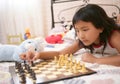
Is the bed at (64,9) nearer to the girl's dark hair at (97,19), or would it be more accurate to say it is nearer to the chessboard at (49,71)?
the girl's dark hair at (97,19)

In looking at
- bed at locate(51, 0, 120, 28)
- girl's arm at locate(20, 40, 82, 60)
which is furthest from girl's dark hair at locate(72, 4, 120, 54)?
bed at locate(51, 0, 120, 28)

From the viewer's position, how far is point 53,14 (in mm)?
3295

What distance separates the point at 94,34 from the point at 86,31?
79 millimetres

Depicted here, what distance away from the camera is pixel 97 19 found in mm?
1426

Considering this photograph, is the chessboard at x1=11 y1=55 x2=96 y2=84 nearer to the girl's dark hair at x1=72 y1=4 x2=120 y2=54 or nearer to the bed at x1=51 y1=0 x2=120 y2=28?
the girl's dark hair at x1=72 y1=4 x2=120 y2=54

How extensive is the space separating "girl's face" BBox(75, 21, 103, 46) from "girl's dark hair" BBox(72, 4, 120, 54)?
0.03 meters

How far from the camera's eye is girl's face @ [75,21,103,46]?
4.46 ft

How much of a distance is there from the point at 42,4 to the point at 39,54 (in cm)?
209

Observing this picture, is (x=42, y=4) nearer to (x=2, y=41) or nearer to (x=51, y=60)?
(x=2, y=41)

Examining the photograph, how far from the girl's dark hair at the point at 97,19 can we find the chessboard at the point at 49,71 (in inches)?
12.3

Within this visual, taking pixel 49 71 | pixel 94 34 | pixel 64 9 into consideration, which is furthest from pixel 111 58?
pixel 64 9

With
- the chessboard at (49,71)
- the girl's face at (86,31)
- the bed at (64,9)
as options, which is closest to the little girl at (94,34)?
the girl's face at (86,31)

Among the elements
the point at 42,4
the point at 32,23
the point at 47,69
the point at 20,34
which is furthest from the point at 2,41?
the point at 47,69

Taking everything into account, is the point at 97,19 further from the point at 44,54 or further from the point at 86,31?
the point at 44,54
